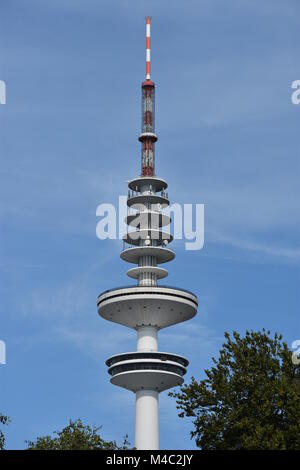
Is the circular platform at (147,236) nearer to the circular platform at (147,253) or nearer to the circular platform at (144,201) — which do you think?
the circular platform at (147,253)

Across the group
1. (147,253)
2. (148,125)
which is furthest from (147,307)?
(148,125)

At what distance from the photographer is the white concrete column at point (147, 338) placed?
16175 cm

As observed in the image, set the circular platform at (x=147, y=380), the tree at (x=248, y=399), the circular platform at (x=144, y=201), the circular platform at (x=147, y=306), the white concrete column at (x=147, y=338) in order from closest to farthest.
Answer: the tree at (x=248, y=399) < the circular platform at (x=147, y=380) < the circular platform at (x=147, y=306) < the white concrete column at (x=147, y=338) < the circular platform at (x=144, y=201)

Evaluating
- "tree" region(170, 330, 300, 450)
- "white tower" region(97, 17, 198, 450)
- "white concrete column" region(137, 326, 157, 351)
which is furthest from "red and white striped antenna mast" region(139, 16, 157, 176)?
"tree" region(170, 330, 300, 450)

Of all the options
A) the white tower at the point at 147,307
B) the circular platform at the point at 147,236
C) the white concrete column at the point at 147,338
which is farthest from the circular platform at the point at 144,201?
the white concrete column at the point at 147,338

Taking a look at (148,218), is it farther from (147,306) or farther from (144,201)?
(147,306)

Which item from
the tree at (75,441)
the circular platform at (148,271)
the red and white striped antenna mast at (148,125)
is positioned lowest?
the tree at (75,441)

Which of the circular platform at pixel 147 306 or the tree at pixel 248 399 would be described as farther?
the circular platform at pixel 147 306

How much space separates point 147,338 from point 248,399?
66.7m

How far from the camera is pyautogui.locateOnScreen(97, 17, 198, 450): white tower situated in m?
159

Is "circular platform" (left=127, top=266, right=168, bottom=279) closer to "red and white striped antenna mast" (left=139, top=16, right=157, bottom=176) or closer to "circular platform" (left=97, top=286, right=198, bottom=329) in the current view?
"circular platform" (left=97, top=286, right=198, bottom=329)

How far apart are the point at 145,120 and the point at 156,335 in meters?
40.4
